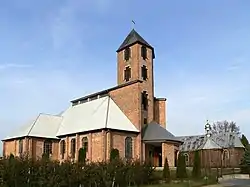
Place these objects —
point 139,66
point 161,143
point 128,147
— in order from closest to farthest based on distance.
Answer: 1. point 128,147
2. point 161,143
3. point 139,66

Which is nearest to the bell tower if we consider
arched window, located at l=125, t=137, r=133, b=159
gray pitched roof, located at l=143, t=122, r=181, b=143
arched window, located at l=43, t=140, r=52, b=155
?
gray pitched roof, located at l=143, t=122, r=181, b=143

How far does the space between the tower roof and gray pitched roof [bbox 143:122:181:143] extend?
10.7 m

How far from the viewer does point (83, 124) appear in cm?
4359

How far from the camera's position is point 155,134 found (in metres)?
42.2

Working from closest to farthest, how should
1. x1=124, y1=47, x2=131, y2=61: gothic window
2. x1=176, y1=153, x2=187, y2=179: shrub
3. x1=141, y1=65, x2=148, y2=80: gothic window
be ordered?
x1=176, y1=153, x2=187, y2=179: shrub → x1=141, y1=65, x2=148, y2=80: gothic window → x1=124, y1=47, x2=131, y2=61: gothic window

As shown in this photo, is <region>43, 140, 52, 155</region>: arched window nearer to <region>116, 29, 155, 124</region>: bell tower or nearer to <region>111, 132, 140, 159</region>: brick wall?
<region>111, 132, 140, 159</region>: brick wall

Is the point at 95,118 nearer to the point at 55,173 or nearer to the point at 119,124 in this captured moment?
the point at 119,124

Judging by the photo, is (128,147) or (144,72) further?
(144,72)

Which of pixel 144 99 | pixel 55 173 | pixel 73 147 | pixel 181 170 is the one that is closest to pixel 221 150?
Answer: pixel 144 99

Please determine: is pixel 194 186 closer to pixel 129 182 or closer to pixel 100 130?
pixel 129 182

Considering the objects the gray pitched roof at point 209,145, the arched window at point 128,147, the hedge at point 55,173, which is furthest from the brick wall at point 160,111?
the hedge at point 55,173

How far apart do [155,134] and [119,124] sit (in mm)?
4510

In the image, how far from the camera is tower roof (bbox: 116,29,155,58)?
46847 mm

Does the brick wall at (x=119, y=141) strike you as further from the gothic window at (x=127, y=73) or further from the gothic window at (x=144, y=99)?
the gothic window at (x=127, y=73)
